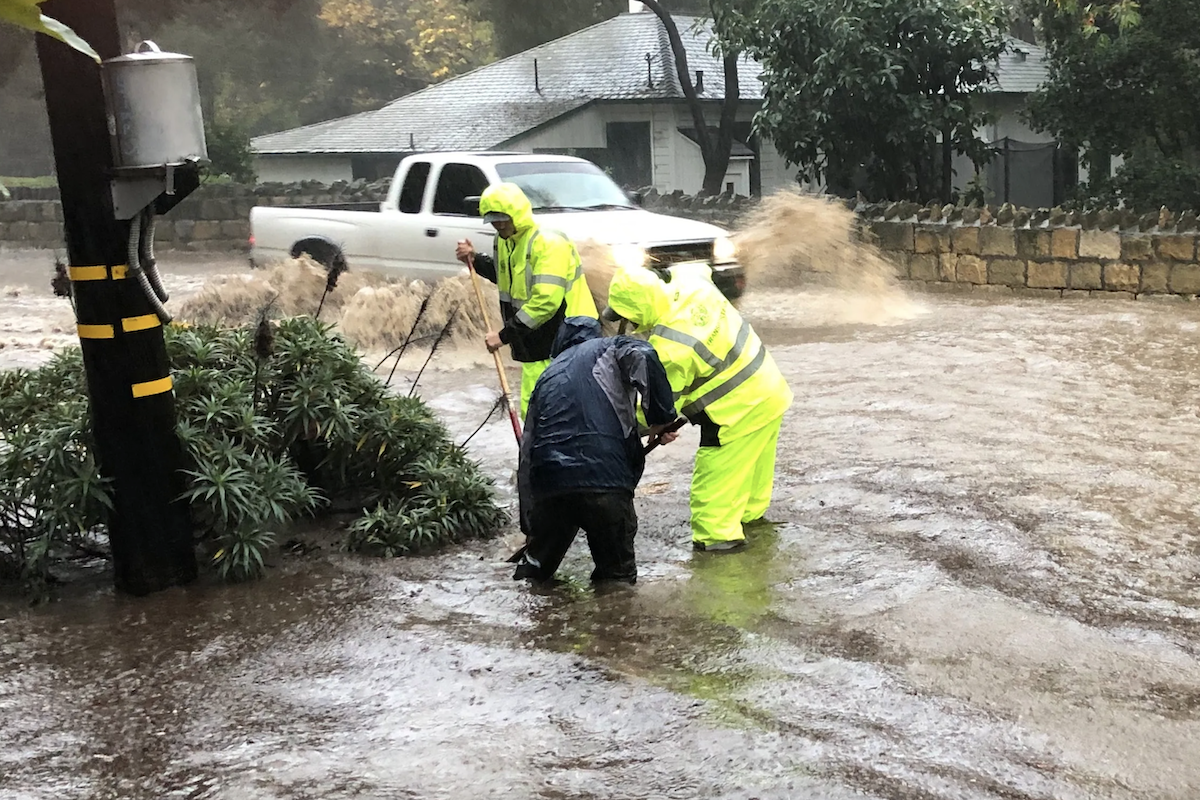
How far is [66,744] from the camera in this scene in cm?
422

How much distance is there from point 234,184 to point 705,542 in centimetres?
1957

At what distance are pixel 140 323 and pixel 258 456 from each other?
0.95 m

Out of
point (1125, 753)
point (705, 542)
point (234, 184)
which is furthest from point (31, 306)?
point (1125, 753)

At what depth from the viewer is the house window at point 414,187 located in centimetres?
1258

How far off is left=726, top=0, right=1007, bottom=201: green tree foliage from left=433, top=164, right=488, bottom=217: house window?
6.32 meters

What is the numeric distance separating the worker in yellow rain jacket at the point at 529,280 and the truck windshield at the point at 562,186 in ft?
14.3

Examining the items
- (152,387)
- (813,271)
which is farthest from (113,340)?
(813,271)

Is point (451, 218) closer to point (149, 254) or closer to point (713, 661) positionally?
point (149, 254)

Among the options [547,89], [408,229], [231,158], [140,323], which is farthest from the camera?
[547,89]

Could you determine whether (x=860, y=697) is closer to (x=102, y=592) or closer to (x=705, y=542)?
(x=705, y=542)

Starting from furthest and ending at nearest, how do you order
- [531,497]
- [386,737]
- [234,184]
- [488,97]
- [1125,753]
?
[488,97]
[234,184]
[531,497]
[386,737]
[1125,753]

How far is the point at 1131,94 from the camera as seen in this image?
1697 cm

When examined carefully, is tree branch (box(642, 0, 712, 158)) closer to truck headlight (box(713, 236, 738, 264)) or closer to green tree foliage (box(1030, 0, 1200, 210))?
green tree foliage (box(1030, 0, 1200, 210))

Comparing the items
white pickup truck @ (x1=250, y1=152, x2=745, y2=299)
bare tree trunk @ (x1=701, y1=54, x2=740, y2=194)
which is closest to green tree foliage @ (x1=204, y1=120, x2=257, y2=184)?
bare tree trunk @ (x1=701, y1=54, x2=740, y2=194)
